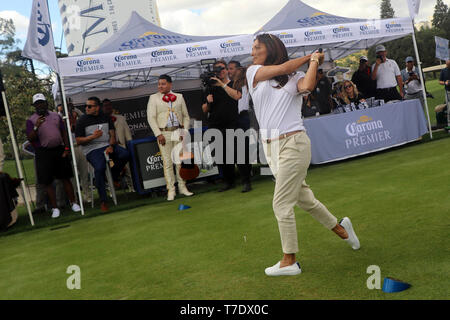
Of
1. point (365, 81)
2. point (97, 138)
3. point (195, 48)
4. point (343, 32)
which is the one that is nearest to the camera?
point (97, 138)

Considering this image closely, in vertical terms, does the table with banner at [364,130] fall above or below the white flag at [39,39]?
below

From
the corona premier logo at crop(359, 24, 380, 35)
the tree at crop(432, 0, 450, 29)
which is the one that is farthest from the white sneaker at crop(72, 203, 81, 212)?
the tree at crop(432, 0, 450, 29)

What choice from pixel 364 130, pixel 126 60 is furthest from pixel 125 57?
pixel 364 130

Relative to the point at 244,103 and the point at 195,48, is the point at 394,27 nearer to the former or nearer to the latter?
the point at 244,103

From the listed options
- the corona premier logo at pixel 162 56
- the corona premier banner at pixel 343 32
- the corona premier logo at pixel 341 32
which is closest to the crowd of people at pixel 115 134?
the corona premier logo at pixel 162 56

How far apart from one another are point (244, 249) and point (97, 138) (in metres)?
4.94

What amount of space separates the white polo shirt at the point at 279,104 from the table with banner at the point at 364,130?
627 centimetres

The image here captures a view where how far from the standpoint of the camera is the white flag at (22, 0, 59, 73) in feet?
26.1

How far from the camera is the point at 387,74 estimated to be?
11.8 meters

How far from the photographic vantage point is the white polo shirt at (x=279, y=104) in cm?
370

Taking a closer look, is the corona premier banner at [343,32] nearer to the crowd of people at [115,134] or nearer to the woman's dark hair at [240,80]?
the crowd of people at [115,134]

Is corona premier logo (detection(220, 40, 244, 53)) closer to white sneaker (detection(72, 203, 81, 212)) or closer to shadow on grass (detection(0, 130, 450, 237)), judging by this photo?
shadow on grass (detection(0, 130, 450, 237))

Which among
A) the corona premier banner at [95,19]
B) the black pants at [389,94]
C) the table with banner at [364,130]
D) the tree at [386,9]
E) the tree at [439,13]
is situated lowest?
the table with banner at [364,130]

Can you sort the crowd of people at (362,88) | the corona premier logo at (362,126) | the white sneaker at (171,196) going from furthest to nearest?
the crowd of people at (362,88), the corona premier logo at (362,126), the white sneaker at (171,196)
